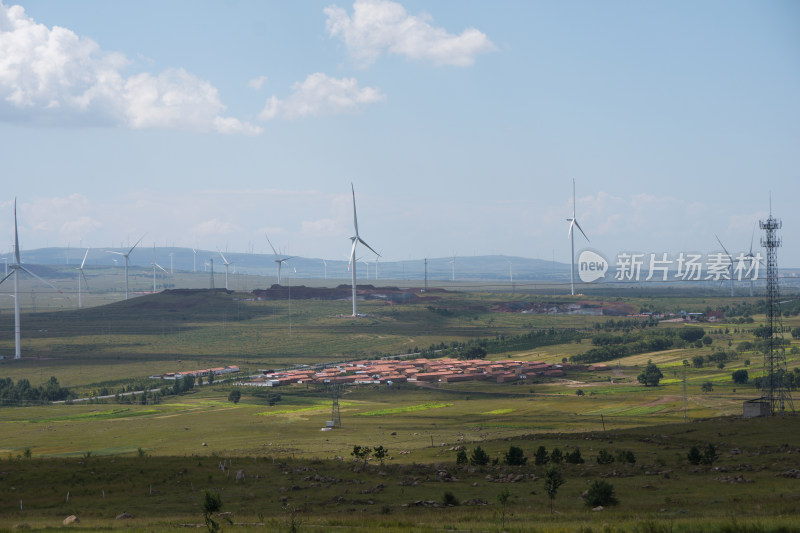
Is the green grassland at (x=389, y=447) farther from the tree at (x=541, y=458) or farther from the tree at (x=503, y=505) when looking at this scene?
the tree at (x=541, y=458)

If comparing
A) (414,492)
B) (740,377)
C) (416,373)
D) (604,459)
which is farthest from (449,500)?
(416,373)

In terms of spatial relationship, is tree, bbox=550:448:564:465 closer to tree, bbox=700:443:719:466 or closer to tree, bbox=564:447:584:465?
tree, bbox=564:447:584:465

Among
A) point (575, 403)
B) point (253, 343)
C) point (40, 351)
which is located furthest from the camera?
point (253, 343)

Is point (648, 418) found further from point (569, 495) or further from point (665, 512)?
point (665, 512)

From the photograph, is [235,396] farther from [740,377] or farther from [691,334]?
[691,334]

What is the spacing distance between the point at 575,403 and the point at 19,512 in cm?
6820

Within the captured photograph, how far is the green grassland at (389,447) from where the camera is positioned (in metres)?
31.6

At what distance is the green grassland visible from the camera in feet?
104

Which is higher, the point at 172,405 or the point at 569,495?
the point at 569,495

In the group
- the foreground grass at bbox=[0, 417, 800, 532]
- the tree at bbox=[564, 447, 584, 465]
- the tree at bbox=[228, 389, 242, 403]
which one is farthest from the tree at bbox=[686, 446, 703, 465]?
the tree at bbox=[228, 389, 242, 403]

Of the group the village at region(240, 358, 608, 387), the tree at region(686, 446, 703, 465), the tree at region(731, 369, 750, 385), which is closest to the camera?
the tree at region(686, 446, 703, 465)

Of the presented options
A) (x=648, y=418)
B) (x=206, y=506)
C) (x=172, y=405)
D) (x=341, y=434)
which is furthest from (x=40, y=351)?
(x=206, y=506)

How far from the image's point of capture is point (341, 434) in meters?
73.4

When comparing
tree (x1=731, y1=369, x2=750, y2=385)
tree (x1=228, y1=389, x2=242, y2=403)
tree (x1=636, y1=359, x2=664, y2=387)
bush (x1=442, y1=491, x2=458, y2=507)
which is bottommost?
tree (x1=228, y1=389, x2=242, y2=403)
